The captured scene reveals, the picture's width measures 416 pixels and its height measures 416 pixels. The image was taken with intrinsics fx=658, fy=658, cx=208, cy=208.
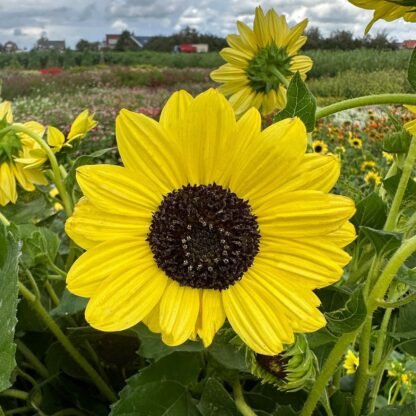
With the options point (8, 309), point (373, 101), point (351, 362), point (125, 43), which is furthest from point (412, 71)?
point (125, 43)

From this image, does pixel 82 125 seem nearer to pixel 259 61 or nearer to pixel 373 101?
pixel 259 61

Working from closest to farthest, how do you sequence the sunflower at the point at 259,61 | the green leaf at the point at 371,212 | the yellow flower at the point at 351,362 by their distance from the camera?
the green leaf at the point at 371,212
the sunflower at the point at 259,61
the yellow flower at the point at 351,362

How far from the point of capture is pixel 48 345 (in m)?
0.52

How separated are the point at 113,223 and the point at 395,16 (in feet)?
0.64

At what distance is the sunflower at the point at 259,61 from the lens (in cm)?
53

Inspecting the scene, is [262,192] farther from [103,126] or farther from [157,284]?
[103,126]

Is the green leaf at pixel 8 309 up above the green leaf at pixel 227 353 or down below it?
above

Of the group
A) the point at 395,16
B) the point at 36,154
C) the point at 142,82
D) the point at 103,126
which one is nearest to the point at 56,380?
the point at 36,154

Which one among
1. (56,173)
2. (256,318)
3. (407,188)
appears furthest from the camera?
(56,173)

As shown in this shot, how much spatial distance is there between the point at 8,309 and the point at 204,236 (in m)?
0.11

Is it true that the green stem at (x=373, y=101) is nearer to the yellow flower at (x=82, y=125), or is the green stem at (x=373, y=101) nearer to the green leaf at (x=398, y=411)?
the green leaf at (x=398, y=411)

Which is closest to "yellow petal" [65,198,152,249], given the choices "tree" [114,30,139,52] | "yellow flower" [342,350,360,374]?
"yellow flower" [342,350,360,374]

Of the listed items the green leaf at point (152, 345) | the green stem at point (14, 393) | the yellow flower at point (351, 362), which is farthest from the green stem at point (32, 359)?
the yellow flower at point (351, 362)

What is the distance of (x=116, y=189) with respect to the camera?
12.5 inches
